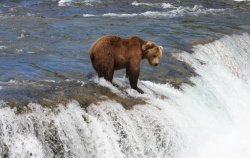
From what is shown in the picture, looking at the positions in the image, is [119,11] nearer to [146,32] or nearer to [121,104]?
[146,32]

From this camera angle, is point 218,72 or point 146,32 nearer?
point 218,72

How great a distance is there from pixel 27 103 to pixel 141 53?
2157 millimetres

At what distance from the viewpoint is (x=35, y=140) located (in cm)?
646

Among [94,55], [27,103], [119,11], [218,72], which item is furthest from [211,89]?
[119,11]

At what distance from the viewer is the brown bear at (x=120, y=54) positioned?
773 cm

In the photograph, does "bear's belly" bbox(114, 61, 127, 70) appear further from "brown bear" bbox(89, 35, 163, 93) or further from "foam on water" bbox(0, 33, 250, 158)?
"foam on water" bbox(0, 33, 250, 158)

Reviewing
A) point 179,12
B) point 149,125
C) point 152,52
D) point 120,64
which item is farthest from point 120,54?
point 179,12

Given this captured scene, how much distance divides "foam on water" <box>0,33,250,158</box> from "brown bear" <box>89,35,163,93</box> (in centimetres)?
28

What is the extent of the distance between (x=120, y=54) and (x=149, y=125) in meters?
1.16

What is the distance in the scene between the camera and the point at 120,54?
7.94m

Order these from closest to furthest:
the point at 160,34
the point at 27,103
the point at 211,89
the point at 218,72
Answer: the point at 27,103, the point at 211,89, the point at 218,72, the point at 160,34

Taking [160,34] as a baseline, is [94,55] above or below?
above

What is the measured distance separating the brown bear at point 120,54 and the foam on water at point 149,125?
28cm

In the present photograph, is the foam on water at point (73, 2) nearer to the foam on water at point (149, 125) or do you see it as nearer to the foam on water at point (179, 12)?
the foam on water at point (179, 12)
